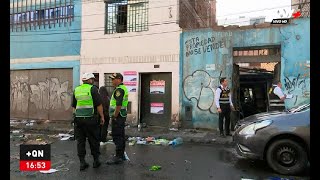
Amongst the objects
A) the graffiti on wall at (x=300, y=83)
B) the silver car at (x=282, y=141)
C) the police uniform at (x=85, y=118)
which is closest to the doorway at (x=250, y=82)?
the graffiti on wall at (x=300, y=83)

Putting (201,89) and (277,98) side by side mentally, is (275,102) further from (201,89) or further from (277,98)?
(201,89)

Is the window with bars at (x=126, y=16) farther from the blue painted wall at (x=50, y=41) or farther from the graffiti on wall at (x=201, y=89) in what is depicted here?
the graffiti on wall at (x=201, y=89)

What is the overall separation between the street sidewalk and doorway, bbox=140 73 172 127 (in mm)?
457

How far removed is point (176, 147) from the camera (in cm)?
1005

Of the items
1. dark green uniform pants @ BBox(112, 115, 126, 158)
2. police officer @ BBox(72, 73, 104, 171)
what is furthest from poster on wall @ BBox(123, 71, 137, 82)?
police officer @ BBox(72, 73, 104, 171)

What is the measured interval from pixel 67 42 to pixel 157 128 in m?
5.83

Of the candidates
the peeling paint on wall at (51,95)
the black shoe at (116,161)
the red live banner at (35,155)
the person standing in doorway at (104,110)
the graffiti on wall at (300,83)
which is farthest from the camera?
the peeling paint on wall at (51,95)

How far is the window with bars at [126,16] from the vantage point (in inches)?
587

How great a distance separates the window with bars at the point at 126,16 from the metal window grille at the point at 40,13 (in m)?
1.93

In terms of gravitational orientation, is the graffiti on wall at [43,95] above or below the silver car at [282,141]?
above

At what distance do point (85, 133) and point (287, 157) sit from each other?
388 cm
